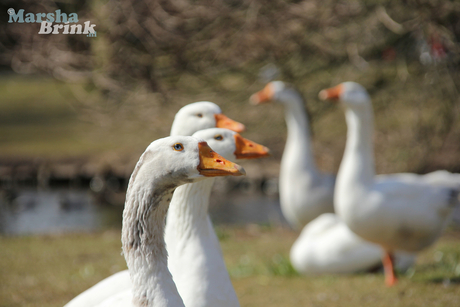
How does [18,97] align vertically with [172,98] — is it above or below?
above

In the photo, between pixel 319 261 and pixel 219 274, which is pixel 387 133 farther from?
pixel 219 274

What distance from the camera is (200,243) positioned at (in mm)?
2863

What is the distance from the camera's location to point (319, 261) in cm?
556

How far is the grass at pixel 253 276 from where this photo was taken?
4688 millimetres

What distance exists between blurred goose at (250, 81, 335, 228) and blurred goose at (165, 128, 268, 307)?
397cm

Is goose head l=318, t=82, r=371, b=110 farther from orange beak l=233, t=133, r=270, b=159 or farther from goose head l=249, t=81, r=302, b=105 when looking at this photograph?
orange beak l=233, t=133, r=270, b=159

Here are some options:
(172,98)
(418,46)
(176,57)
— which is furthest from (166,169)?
(418,46)

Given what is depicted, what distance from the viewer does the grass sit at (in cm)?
469

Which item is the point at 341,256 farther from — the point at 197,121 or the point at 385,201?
the point at 197,121

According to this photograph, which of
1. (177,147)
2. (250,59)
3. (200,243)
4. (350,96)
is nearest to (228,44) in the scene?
(250,59)

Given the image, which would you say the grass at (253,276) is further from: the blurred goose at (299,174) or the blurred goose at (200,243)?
the blurred goose at (200,243)

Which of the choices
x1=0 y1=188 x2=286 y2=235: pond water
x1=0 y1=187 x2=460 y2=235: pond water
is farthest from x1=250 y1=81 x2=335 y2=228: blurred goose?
x1=0 y1=188 x2=286 y2=235: pond water

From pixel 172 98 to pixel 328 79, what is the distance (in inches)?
104

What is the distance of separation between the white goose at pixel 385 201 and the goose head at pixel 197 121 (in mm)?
1933
